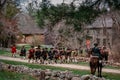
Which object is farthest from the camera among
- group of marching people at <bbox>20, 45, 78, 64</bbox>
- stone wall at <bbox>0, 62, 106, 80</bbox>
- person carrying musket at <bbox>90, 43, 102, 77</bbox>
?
group of marching people at <bbox>20, 45, 78, 64</bbox>

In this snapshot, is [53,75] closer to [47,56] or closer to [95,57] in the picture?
[95,57]

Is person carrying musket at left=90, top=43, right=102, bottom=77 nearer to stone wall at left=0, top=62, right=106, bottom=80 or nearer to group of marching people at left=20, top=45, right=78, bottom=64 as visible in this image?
stone wall at left=0, top=62, right=106, bottom=80

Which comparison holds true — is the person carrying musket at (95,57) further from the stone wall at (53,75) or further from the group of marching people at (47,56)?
the group of marching people at (47,56)

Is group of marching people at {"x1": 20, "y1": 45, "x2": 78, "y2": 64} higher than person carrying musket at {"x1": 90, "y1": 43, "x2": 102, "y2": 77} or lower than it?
lower

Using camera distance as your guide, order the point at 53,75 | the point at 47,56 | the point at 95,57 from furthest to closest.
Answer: the point at 47,56, the point at 53,75, the point at 95,57

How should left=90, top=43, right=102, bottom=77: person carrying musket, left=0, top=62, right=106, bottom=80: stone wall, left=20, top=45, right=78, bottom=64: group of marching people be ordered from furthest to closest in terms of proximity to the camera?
left=20, top=45, right=78, bottom=64: group of marching people → left=90, top=43, right=102, bottom=77: person carrying musket → left=0, top=62, right=106, bottom=80: stone wall

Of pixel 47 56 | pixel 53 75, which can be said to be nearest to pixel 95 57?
pixel 53 75

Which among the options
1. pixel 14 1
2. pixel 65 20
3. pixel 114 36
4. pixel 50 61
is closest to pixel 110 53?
pixel 114 36

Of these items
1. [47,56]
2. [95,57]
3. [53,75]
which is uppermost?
[95,57]

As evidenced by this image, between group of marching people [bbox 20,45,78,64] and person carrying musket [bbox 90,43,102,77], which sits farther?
group of marching people [bbox 20,45,78,64]

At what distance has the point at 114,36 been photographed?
144 ft

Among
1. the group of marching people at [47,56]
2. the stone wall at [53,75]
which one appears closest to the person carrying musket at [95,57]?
the stone wall at [53,75]

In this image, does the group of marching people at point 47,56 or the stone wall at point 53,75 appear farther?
the group of marching people at point 47,56

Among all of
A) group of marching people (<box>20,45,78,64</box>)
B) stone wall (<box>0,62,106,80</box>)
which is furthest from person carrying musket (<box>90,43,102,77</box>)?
group of marching people (<box>20,45,78,64</box>)
